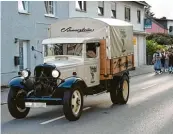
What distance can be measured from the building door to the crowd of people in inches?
433

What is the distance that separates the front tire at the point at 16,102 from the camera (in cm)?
1009

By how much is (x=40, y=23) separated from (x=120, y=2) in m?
13.0

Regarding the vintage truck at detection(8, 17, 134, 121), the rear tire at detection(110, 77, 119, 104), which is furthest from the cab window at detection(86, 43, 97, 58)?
the rear tire at detection(110, 77, 119, 104)

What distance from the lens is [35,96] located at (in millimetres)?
9961

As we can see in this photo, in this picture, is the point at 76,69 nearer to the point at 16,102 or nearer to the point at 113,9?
the point at 16,102

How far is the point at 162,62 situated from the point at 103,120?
847 inches

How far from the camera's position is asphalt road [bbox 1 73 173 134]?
8.54 meters

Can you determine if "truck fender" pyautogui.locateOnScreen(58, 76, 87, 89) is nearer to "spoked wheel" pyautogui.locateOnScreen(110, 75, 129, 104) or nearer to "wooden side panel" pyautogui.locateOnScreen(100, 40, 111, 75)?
"wooden side panel" pyautogui.locateOnScreen(100, 40, 111, 75)

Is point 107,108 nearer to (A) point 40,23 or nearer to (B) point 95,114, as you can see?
(B) point 95,114

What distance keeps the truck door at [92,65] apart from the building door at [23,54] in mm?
10101

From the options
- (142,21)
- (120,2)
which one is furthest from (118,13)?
(142,21)

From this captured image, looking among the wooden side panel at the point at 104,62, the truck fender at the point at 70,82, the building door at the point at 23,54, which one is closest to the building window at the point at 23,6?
the building door at the point at 23,54

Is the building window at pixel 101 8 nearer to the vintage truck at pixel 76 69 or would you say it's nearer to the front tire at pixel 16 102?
the vintage truck at pixel 76 69

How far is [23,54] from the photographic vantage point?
21.5 meters
